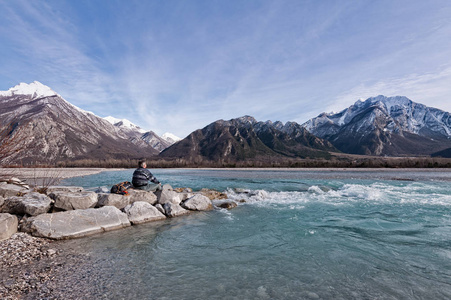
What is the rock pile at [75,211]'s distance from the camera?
9461mm

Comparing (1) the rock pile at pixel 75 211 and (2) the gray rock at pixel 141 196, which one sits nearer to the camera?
(1) the rock pile at pixel 75 211

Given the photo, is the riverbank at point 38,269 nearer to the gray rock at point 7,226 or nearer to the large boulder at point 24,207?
the gray rock at point 7,226

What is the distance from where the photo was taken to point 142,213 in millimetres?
13062

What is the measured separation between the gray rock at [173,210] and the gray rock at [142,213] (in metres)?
0.51

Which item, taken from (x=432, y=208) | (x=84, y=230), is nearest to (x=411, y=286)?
(x=84, y=230)

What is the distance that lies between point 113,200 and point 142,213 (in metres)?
1.93

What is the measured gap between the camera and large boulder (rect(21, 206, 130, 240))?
9.41 metres

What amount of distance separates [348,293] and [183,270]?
4735 mm

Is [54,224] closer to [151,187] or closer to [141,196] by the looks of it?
[141,196]

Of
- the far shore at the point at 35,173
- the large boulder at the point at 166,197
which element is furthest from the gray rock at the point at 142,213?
the far shore at the point at 35,173

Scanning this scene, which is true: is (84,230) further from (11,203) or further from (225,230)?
(225,230)

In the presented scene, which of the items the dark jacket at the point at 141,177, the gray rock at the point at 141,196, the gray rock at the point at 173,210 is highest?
the dark jacket at the point at 141,177

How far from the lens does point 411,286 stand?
19.8ft

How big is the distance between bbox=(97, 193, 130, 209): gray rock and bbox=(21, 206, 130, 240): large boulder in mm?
1006
